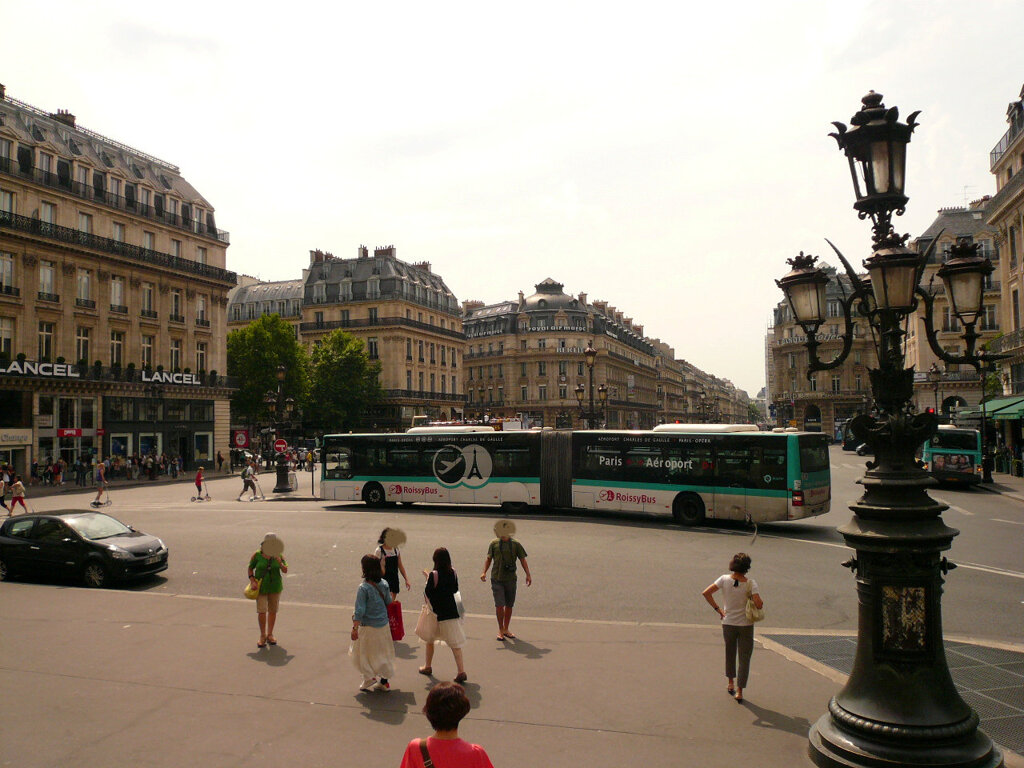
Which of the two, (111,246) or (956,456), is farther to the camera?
(111,246)

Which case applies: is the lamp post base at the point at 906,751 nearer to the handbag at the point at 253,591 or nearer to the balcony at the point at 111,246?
the handbag at the point at 253,591

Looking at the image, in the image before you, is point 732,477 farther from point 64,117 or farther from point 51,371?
point 64,117

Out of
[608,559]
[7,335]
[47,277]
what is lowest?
[608,559]

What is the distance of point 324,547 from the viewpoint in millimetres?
17656

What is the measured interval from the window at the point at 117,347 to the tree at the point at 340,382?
64.3ft

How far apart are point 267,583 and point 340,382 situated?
191 feet

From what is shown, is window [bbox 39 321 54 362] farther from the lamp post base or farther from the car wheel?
the lamp post base

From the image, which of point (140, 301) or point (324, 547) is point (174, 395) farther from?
point (324, 547)

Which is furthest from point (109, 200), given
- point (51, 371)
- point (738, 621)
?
point (738, 621)

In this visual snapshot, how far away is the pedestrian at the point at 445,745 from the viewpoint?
373cm

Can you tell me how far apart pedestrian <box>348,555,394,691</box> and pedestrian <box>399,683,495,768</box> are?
408 cm

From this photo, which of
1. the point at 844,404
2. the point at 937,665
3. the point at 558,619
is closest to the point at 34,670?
the point at 558,619

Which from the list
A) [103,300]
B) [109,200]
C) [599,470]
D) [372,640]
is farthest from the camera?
[109,200]

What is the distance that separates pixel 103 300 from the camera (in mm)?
45062
